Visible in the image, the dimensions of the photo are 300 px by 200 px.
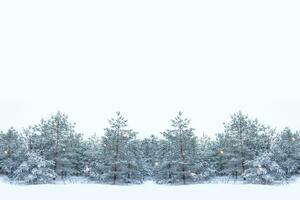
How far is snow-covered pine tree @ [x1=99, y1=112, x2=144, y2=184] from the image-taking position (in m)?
33.5

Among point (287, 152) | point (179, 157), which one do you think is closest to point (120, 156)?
point (179, 157)

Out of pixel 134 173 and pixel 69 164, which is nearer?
pixel 134 173

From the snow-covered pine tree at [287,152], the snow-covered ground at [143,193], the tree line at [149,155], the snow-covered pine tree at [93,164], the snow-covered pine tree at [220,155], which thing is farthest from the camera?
the snow-covered pine tree at [287,152]

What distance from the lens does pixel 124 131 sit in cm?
3531

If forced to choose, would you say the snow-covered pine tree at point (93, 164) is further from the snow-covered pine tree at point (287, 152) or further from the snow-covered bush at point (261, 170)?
the snow-covered pine tree at point (287, 152)

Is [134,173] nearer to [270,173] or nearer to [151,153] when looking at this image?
[151,153]

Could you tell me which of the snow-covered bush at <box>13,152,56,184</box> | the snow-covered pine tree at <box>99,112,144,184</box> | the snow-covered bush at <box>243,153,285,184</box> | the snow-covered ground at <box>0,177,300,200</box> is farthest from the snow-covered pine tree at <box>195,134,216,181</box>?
the snow-covered ground at <box>0,177,300,200</box>

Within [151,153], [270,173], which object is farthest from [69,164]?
[270,173]

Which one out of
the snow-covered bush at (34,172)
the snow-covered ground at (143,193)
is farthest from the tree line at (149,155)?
the snow-covered ground at (143,193)

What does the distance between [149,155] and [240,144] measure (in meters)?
11.2

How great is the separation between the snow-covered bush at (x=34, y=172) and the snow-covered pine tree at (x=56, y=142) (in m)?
3.47

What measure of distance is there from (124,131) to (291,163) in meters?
20.6

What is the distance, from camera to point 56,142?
3712cm

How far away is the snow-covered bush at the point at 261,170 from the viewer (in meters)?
31.8
